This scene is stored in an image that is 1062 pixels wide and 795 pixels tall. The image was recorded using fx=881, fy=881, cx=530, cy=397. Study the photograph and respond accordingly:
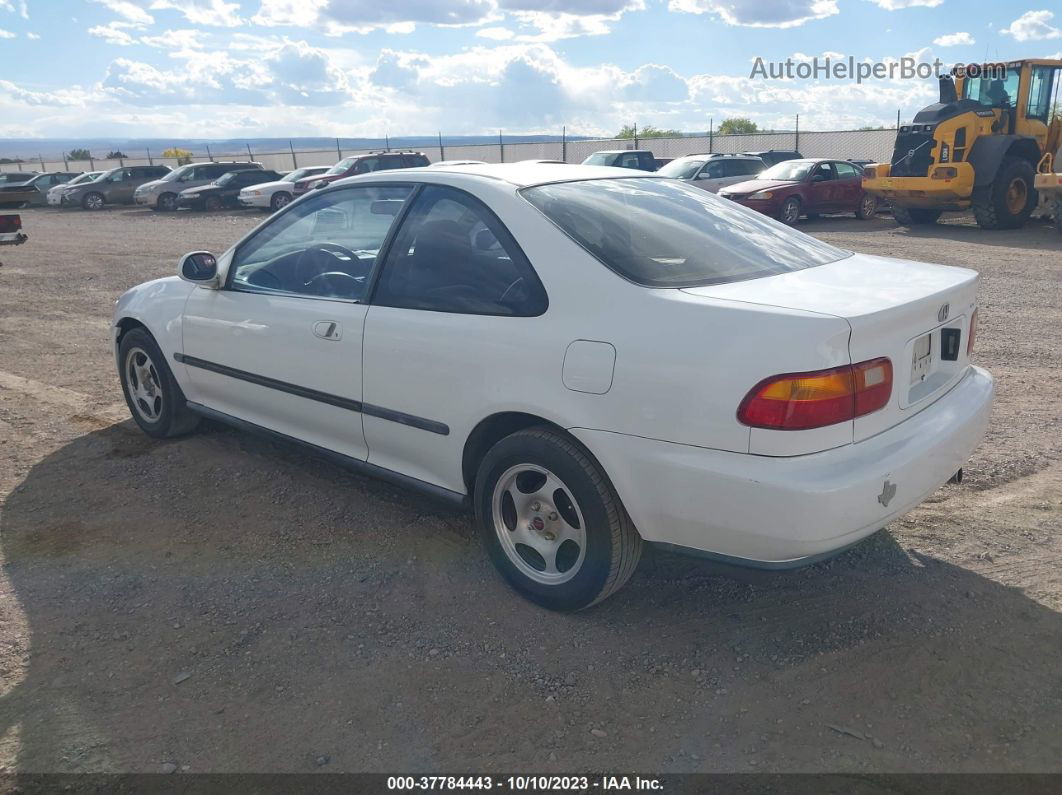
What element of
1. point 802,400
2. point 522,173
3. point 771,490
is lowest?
point 771,490

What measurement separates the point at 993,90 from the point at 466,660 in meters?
16.7

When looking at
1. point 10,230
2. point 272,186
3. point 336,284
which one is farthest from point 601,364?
point 272,186

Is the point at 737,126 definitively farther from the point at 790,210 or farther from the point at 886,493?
the point at 886,493

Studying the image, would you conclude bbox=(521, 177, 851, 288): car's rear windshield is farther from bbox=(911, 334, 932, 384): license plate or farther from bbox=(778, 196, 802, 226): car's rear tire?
bbox=(778, 196, 802, 226): car's rear tire

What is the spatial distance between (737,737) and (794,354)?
3.83 ft

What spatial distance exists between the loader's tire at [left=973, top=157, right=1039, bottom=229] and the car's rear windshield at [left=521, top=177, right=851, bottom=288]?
13.9m

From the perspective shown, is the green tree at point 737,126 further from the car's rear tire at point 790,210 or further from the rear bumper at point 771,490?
the rear bumper at point 771,490

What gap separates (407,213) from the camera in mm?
3754

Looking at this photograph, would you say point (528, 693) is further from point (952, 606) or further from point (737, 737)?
point (952, 606)

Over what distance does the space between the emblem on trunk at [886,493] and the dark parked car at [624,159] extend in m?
18.4

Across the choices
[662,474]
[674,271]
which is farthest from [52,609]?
[674,271]

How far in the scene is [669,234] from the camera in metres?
3.43

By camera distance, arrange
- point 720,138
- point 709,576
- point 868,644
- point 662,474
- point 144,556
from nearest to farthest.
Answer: point 662,474 → point 868,644 → point 709,576 → point 144,556 → point 720,138

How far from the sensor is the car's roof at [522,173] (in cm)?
363
